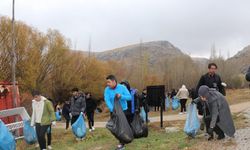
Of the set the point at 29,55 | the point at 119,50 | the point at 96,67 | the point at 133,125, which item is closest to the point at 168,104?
the point at 29,55

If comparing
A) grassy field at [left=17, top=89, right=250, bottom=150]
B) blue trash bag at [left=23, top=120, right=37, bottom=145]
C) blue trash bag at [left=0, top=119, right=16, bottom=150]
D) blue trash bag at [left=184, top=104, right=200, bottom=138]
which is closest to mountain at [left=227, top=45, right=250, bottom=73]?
grassy field at [left=17, top=89, right=250, bottom=150]

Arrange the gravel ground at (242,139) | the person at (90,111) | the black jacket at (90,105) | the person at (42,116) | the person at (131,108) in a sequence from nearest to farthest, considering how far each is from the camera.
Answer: the gravel ground at (242,139)
the person at (131,108)
the person at (42,116)
the person at (90,111)
the black jacket at (90,105)

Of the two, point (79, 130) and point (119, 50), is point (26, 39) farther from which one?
point (119, 50)

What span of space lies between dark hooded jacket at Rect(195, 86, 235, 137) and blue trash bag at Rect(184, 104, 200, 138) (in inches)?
40.4

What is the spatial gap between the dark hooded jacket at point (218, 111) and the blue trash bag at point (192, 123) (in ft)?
3.36

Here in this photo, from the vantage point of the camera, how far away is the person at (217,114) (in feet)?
29.5

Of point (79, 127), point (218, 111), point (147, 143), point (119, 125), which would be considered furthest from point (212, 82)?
point (79, 127)

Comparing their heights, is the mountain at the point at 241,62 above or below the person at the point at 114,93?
above

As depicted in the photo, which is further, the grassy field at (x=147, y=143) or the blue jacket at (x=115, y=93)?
the grassy field at (x=147, y=143)

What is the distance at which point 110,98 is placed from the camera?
29.4ft

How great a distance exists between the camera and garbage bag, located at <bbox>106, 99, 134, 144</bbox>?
8.76 meters

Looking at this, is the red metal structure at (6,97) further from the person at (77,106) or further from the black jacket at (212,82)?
the black jacket at (212,82)

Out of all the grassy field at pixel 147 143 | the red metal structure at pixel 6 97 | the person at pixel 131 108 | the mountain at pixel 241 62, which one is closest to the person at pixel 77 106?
the grassy field at pixel 147 143

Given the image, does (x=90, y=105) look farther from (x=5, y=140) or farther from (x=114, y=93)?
(x=114, y=93)
